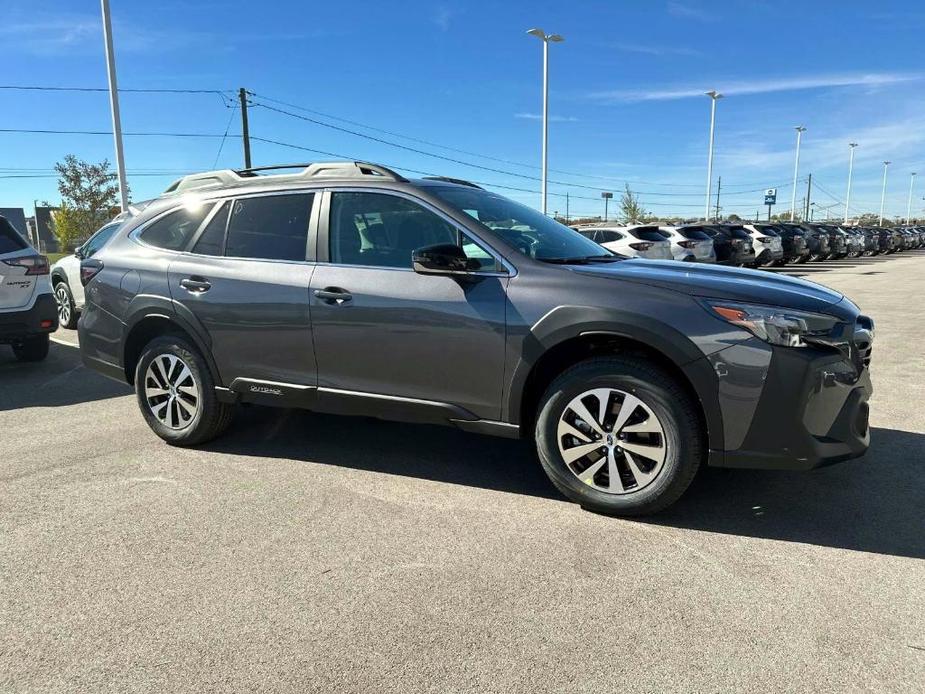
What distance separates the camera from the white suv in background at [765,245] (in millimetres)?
22203

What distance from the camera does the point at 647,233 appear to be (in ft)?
51.5

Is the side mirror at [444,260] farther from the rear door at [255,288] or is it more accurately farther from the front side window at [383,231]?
the rear door at [255,288]

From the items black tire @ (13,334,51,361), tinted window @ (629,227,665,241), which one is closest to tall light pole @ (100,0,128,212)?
black tire @ (13,334,51,361)

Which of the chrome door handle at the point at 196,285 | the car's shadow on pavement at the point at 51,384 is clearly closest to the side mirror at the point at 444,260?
the chrome door handle at the point at 196,285

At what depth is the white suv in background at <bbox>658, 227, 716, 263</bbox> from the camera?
1662 centimetres

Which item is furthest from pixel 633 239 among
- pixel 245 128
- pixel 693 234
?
pixel 245 128

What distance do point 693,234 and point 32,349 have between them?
49.6ft

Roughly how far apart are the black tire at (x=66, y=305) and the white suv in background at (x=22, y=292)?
3.11m

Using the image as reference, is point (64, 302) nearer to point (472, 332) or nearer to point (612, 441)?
point (472, 332)

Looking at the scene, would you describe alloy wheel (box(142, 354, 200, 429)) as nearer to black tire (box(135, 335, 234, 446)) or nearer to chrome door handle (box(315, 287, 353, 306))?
black tire (box(135, 335, 234, 446))

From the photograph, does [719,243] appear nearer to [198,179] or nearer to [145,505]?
[198,179]

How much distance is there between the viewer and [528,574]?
2.91 meters

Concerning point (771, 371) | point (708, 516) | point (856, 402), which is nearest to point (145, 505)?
point (708, 516)

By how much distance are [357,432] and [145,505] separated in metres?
1.62
